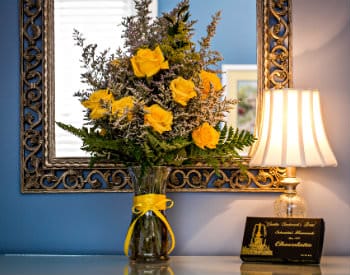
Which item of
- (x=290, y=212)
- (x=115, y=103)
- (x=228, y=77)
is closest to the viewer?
(x=115, y=103)

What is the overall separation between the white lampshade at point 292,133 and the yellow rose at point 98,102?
1.44 ft

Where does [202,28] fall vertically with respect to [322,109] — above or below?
above

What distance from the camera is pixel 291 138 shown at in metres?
1.71

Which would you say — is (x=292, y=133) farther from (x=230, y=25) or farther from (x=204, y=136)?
(x=230, y=25)

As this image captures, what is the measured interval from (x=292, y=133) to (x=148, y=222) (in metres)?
0.44

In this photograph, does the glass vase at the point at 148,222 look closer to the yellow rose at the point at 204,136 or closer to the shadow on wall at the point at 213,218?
the yellow rose at the point at 204,136

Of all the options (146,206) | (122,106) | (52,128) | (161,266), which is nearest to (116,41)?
(52,128)

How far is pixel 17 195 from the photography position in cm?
191

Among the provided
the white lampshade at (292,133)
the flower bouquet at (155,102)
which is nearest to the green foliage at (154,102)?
the flower bouquet at (155,102)

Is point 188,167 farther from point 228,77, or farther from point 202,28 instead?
point 202,28

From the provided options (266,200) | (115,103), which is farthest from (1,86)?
(266,200)

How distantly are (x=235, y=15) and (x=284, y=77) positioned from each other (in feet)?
0.74

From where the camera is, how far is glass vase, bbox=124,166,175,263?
63.4 inches

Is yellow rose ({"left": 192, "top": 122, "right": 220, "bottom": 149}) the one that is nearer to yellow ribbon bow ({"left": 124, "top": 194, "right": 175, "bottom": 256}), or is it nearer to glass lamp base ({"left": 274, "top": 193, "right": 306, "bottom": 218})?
yellow ribbon bow ({"left": 124, "top": 194, "right": 175, "bottom": 256})
